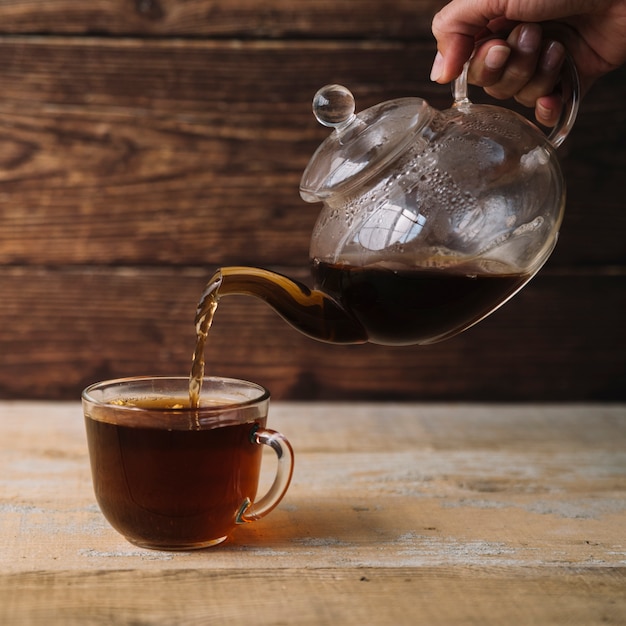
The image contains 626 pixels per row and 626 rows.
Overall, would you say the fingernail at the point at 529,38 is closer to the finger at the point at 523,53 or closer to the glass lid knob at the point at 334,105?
the finger at the point at 523,53

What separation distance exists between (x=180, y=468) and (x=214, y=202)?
2.34 feet

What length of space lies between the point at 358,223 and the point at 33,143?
2.47 feet

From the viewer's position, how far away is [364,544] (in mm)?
786

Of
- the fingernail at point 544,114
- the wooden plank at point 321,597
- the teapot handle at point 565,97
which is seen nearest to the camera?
the wooden plank at point 321,597

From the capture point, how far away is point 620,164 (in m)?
1.39

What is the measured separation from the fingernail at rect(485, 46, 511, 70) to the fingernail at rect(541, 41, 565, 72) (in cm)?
4

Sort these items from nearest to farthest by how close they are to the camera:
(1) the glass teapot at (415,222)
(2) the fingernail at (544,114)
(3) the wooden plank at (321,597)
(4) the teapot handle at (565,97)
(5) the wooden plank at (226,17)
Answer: (3) the wooden plank at (321,597), (1) the glass teapot at (415,222), (4) the teapot handle at (565,97), (2) the fingernail at (544,114), (5) the wooden plank at (226,17)

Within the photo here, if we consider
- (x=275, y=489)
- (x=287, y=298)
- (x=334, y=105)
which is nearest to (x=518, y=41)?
(x=334, y=105)

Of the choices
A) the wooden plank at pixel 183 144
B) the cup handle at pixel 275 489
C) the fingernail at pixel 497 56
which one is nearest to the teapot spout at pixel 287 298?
Answer: the cup handle at pixel 275 489

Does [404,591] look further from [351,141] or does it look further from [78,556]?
[351,141]

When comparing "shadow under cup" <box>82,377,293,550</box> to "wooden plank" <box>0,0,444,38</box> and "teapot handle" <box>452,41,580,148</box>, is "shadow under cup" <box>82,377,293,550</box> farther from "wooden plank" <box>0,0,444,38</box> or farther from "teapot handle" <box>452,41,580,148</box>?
"wooden plank" <box>0,0,444,38</box>

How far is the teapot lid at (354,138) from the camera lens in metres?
0.76

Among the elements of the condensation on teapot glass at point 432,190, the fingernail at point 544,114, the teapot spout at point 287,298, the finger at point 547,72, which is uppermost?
the finger at point 547,72

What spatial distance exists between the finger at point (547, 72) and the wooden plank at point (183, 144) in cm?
40
